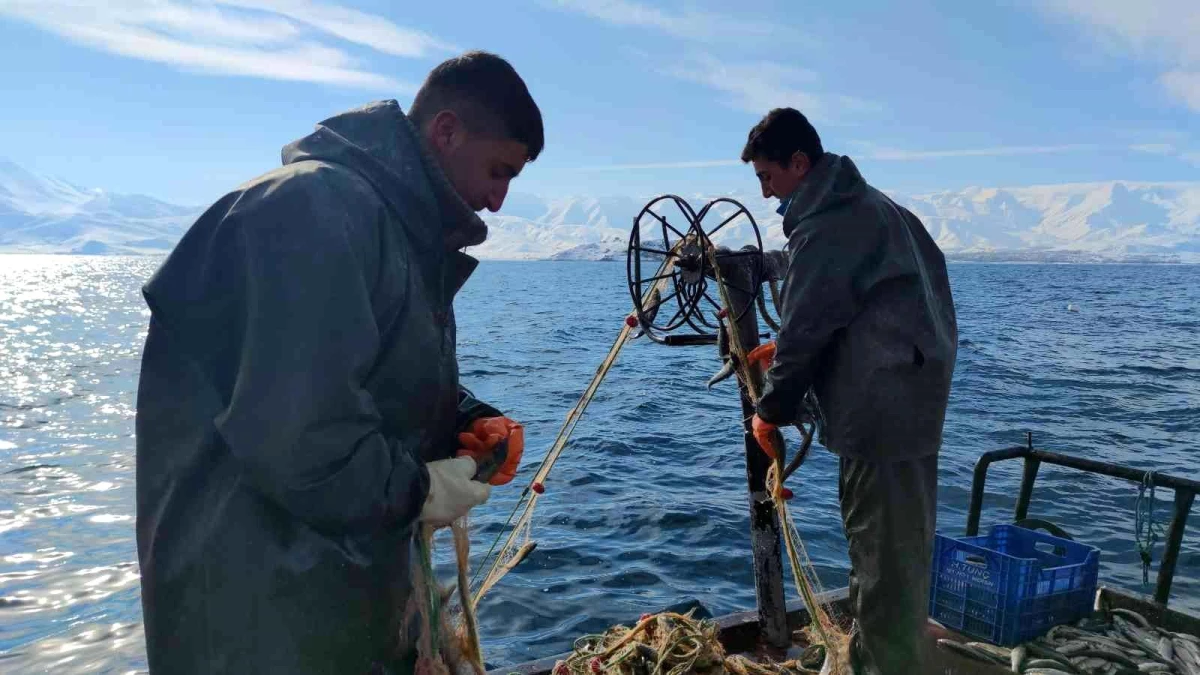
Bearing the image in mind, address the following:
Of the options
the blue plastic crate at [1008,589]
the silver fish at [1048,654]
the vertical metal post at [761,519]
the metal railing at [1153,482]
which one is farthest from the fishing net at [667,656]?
the metal railing at [1153,482]

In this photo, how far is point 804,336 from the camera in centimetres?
372

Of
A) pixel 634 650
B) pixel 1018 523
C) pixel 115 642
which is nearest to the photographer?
pixel 634 650

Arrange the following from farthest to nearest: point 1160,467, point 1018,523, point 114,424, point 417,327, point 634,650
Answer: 1. point 114,424
2. point 1160,467
3. point 1018,523
4. point 634,650
5. point 417,327

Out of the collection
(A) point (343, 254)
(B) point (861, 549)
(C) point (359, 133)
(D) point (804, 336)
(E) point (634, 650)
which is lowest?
(E) point (634, 650)

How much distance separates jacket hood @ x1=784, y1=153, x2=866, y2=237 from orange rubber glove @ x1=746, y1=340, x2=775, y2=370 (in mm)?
893

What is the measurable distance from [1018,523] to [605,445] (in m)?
9.77

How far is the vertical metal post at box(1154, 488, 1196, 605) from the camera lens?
15.1 ft

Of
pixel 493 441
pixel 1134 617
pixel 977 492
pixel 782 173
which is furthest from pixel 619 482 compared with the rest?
pixel 493 441

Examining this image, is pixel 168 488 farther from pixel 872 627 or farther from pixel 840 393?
pixel 872 627

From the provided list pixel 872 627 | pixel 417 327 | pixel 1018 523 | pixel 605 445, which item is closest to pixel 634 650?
pixel 872 627

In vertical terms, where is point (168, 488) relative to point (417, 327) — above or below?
below

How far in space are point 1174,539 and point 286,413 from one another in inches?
193

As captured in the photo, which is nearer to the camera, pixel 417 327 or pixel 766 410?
pixel 417 327

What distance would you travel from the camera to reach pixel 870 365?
12.0 ft
